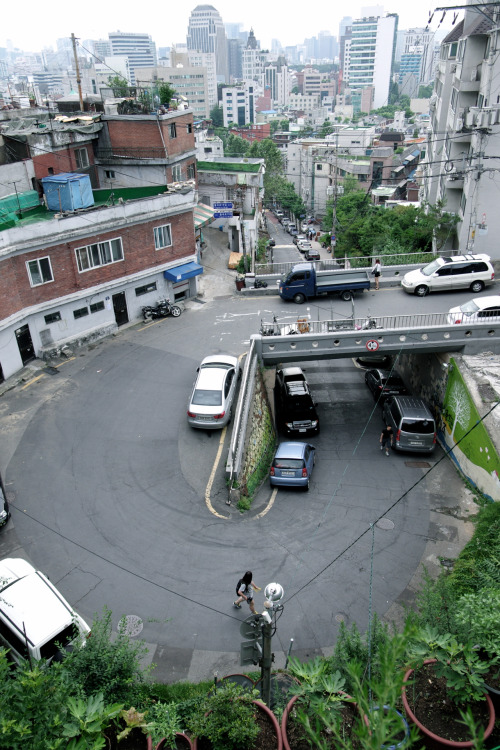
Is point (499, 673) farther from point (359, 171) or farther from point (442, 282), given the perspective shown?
point (359, 171)

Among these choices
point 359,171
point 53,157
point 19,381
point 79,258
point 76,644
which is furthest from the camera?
point 359,171

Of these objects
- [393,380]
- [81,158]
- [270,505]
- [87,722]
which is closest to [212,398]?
[270,505]

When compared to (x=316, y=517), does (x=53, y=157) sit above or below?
above

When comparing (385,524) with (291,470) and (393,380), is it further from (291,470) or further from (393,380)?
(393,380)

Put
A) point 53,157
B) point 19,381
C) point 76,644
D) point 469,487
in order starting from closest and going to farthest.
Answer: point 76,644, point 469,487, point 19,381, point 53,157

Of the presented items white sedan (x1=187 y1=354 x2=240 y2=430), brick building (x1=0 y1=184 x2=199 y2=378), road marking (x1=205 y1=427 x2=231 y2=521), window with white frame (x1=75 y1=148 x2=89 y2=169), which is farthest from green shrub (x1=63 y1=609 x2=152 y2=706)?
window with white frame (x1=75 y1=148 x2=89 y2=169)

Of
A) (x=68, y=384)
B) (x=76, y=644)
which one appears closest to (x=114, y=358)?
(x=68, y=384)

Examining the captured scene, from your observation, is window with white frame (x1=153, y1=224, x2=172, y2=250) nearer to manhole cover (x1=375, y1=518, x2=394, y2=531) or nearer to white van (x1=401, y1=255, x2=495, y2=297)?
white van (x1=401, y1=255, x2=495, y2=297)
